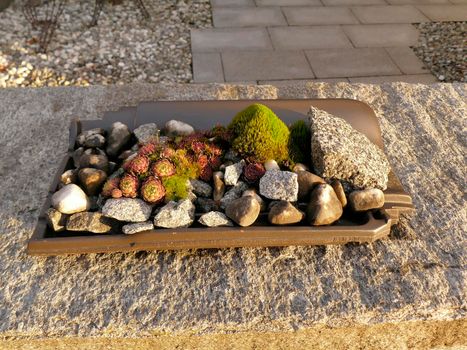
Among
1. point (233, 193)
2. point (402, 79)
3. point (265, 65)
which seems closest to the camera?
point (233, 193)

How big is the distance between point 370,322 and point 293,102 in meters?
1.32

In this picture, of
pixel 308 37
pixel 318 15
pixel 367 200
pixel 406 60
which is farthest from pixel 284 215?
pixel 318 15

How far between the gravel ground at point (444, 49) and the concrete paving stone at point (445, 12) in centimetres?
15

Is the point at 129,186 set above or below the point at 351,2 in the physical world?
above

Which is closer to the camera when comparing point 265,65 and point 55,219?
point 55,219

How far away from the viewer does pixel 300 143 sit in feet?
7.62

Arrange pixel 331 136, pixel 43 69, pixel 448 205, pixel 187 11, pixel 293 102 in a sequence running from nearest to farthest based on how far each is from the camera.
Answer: pixel 331 136
pixel 448 205
pixel 293 102
pixel 43 69
pixel 187 11

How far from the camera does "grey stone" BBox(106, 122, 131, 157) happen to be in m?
2.41

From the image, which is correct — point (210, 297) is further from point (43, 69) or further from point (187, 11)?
point (187, 11)

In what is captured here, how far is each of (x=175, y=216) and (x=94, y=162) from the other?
597 mm

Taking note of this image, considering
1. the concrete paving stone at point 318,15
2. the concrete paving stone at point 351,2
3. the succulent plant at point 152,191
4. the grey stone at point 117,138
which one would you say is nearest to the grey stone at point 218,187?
the succulent plant at point 152,191


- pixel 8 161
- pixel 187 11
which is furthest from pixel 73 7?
pixel 8 161

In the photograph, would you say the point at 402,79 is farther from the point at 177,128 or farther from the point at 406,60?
the point at 177,128

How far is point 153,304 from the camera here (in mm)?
1892
